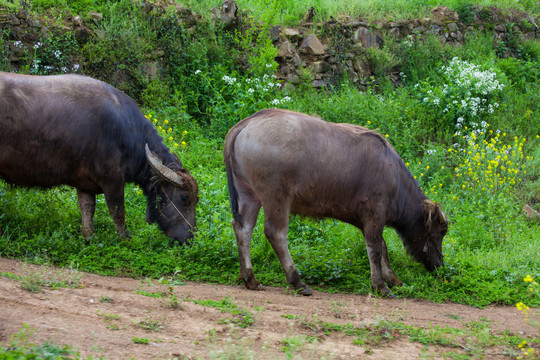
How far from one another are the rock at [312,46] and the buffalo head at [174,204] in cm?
657

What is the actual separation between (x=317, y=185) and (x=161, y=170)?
6.52 feet

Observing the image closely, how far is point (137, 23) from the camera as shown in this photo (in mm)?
11320

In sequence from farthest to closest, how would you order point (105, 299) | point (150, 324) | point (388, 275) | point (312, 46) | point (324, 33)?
point (324, 33)
point (312, 46)
point (388, 275)
point (105, 299)
point (150, 324)

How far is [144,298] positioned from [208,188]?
144 inches

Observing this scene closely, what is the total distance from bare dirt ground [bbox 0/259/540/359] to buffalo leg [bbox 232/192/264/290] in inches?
6.8

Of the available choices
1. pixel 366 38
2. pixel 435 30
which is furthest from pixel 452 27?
pixel 366 38

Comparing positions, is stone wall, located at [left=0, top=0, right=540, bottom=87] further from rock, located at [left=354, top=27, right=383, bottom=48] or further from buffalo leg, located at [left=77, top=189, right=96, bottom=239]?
buffalo leg, located at [left=77, top=189, right=96, bottom=239]

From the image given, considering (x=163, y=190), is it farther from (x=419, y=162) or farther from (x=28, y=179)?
(x=419, y=162)

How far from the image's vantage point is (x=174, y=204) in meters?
7.26

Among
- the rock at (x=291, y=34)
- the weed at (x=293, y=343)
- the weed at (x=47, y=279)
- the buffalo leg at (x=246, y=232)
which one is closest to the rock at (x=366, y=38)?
the rock at (x=291, y=34)

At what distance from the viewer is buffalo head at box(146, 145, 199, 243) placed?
7184 millimetres

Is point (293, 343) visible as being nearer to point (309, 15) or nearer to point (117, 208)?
point (117, 208)

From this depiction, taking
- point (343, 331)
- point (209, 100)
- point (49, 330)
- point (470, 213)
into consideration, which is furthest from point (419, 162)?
point (49, 330)

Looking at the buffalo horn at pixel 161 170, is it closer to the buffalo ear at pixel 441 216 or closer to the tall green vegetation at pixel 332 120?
the tall green vegetation at pixel 332 120
